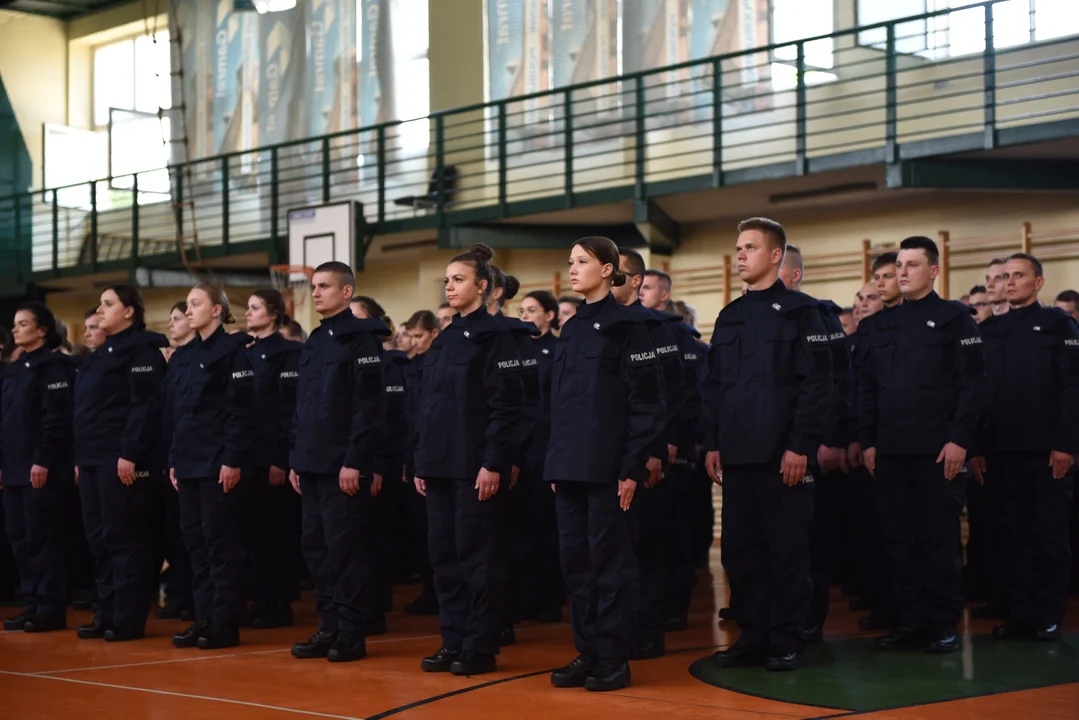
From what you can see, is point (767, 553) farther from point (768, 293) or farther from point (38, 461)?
point (38, 461)

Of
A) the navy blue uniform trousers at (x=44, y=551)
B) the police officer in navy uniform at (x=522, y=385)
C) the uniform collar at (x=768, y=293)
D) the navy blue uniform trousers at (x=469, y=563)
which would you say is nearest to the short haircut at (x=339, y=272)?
the police officer in navy uniform at (x=522, y=385)

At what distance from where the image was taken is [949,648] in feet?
18.7

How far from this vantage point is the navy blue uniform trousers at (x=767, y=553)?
5320 millimetres

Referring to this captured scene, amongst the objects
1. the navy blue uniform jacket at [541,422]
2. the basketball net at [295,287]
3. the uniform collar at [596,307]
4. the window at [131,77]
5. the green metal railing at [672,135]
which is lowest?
the navy blue uniform jacket at [541,422]

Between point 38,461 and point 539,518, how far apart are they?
279 cm

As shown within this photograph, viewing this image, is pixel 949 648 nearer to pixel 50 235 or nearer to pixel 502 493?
pixel 502 493

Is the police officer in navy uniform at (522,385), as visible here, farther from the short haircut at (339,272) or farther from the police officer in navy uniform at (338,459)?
the short haircut at (339,272)

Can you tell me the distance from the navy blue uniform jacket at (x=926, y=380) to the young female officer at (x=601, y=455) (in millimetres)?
1351

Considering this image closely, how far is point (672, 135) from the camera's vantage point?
1288cm

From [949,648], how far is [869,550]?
153 centimetres

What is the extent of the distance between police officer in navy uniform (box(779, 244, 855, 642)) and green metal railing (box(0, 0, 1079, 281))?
3.51 m

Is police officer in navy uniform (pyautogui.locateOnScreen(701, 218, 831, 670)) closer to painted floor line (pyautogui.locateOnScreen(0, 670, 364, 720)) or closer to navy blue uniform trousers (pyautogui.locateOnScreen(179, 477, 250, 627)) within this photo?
painted floor line (pyautogui.locateOnScreen(0, 670, 364, 720))

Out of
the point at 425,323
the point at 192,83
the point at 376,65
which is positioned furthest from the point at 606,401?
the point at 192,83

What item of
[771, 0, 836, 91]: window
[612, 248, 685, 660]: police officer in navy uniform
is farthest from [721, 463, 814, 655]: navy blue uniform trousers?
[771, 0, 836, 91]: window
